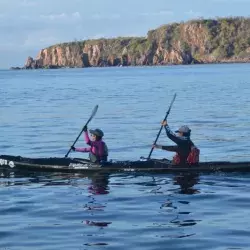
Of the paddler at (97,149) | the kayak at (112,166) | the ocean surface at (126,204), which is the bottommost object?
the ocean surface at (126,204)

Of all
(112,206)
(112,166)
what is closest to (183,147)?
(112,166)

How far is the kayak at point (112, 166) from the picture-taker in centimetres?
2217

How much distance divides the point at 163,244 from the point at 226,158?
14.1 m

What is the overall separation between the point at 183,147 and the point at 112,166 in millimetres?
2293

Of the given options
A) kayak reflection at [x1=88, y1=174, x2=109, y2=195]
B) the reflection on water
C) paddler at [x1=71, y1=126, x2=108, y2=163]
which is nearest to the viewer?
the reflection on water

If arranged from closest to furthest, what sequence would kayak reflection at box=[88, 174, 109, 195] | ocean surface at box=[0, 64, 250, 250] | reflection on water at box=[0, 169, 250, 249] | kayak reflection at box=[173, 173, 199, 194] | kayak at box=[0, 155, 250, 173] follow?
1. ocean surface at box=[0, 64, 250, 250]
2. reflection on water at box=[0, 169, 250, 249]
3. kayak reflection at box=[173, 173, 199, 194]
4. kayak reflection at box=[88, 174, 109, 195]
5. kayak at box=[0, 155, 250, 173]

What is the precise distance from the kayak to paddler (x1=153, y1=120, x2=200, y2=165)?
0.62ft

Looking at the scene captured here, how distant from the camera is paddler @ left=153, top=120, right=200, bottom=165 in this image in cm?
2175

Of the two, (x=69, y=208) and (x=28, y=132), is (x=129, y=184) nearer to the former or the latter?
(x=69, y=208)

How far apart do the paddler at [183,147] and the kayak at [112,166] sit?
0.62ft

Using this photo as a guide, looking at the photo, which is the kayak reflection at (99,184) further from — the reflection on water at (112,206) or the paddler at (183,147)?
the paddler at (183,147)

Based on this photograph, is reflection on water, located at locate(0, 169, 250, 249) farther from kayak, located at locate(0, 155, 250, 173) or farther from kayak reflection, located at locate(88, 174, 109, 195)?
kayak, located at locate(0, 155, 250, 173)

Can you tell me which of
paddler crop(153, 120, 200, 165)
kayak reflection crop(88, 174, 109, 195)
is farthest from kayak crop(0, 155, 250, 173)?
kayak reflection crop(88, 174, 109, 195)


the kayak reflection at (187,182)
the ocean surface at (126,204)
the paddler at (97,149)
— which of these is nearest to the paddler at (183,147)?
the kayak reflection at (187,182)
